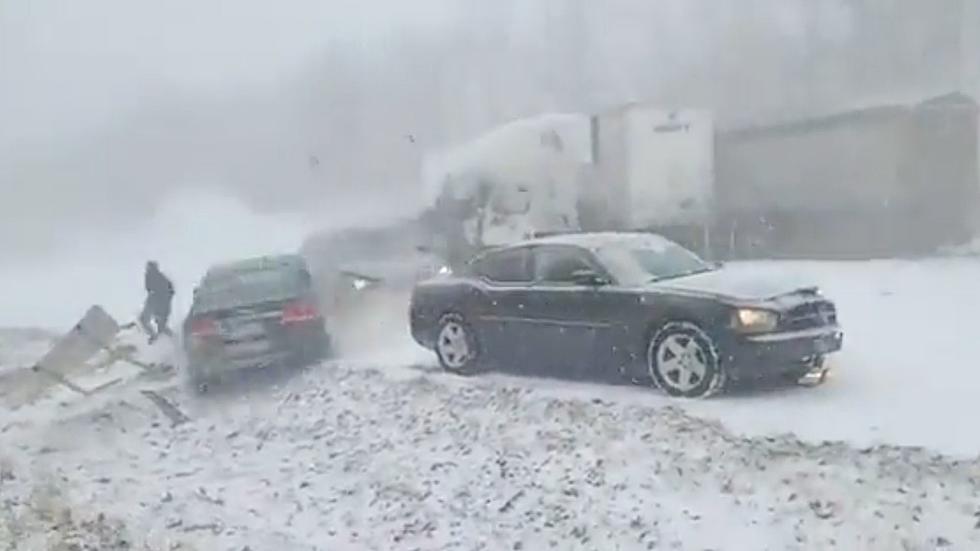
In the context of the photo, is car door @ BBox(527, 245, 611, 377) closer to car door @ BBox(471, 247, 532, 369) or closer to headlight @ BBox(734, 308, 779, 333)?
car door @ BBox(471, 247, 532, 369)

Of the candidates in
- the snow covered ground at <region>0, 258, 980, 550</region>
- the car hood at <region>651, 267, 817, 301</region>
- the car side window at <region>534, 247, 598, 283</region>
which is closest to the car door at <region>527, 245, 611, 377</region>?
the car side window at <region>534, 247, 598, 283</region>

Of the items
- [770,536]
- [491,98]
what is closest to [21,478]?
[491,98]

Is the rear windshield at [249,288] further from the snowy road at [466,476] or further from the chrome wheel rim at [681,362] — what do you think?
the chrome wheel rim at [681,362]

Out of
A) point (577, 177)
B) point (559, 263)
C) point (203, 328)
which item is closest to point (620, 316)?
point (559, 263)

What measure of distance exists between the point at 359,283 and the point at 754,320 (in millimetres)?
1097

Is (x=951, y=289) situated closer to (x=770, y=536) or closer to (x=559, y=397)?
(x=770, y=536)

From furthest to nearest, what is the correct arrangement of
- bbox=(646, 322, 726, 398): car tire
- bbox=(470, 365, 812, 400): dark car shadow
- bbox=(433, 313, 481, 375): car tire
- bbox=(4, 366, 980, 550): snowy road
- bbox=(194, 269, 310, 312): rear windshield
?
bbox=(433, 313, 481, 375): car tire < bbox=(194, 269, 310, 312): rear windshield < bbox=(646, 322, 726, 398): car tire < bbox=(470, 365, 812, 400): dark car shadow < bbox=(4, 366, 980, 550): snowy road

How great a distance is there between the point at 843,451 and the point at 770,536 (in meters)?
0.27

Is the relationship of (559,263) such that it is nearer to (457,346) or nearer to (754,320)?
(457,346)

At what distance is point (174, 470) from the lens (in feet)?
9.22

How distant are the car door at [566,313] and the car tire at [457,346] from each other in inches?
7.7

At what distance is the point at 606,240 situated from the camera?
9.56 feet

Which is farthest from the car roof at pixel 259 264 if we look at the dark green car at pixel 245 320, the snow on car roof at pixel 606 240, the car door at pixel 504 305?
the snow on car roof at pixel 606 240

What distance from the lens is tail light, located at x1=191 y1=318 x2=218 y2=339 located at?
310cm
